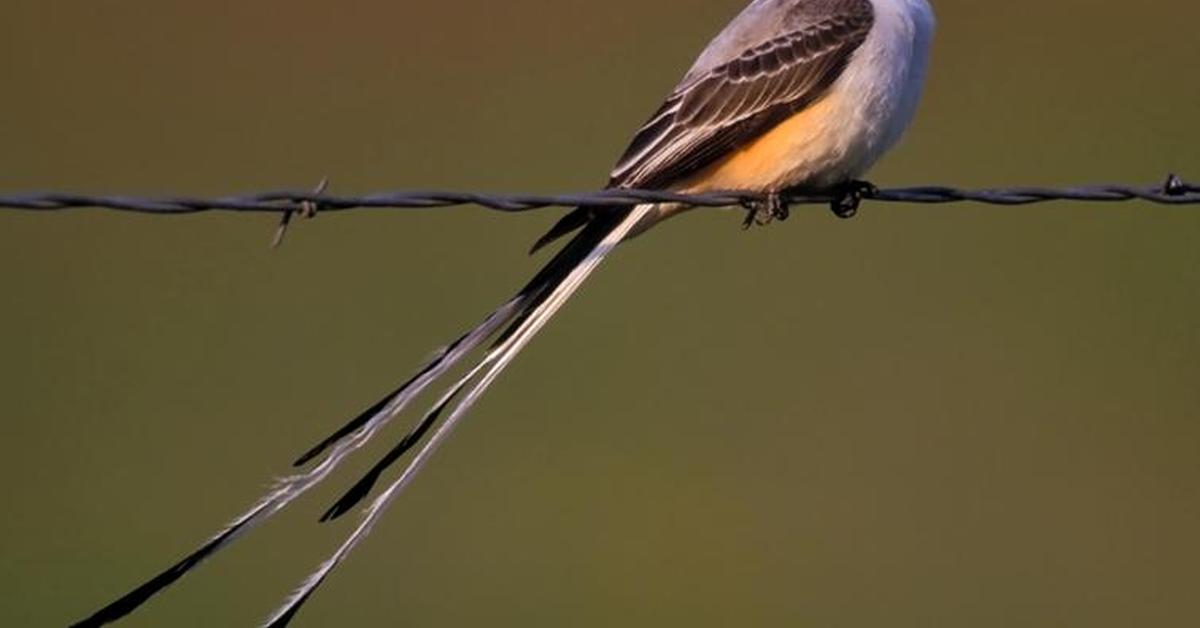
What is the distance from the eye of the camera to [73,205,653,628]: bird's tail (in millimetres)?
4672

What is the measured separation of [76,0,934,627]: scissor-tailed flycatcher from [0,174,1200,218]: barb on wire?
13.5 inches

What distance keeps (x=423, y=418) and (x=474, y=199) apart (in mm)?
819

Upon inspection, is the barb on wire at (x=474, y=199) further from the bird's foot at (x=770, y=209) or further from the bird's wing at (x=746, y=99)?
the bird's wing at (x=746, y=99)

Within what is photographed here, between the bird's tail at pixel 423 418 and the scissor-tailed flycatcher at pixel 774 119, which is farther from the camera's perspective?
A: the scissor-tailed flycatcher at pixel 774 119

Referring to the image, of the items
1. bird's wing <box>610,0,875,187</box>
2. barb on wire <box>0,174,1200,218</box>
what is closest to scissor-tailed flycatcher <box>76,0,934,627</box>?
bird's wing <box>610,0,875,187</box>

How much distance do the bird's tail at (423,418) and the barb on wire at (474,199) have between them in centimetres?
43

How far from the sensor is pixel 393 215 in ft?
36.3

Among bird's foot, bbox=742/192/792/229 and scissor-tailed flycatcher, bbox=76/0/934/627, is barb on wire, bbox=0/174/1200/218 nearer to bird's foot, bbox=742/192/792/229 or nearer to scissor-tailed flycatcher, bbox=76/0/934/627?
bird's foot, bbox=742/192/792/229

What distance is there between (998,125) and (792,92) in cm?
629

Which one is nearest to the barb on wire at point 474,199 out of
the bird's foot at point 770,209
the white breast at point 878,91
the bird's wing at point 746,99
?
the bird's foot at point 770,209

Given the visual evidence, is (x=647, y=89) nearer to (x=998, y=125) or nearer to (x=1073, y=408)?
(x=998, y=125)

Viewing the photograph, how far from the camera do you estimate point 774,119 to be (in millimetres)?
5945

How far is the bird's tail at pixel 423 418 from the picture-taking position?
4.67m

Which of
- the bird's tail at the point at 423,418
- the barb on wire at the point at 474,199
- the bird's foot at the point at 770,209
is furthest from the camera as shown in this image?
the bird's foot at the point at 770,209
